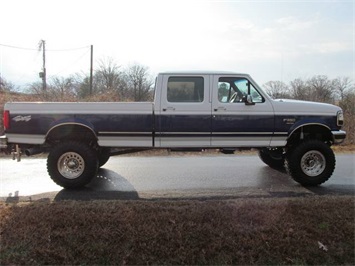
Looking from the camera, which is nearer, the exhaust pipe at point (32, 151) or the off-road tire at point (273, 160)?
the exhaust pipe at point (32, 151)

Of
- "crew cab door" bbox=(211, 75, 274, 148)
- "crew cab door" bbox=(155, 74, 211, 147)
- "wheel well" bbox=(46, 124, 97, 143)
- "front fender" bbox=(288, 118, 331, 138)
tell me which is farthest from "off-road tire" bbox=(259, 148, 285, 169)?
"wheel well" bbox=(46, 124, 97, 143)

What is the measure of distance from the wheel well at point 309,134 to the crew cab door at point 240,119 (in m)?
0.56

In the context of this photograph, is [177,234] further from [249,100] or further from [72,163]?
[249,100]

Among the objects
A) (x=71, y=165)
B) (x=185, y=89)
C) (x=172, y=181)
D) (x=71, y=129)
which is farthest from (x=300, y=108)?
(x=71, y=165)

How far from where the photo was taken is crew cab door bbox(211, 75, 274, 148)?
7199mm

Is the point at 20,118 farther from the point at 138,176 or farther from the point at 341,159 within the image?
the point at 341,159

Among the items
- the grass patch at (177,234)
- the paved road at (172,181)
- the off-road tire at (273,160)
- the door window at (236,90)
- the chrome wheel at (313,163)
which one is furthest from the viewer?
the off-road tire at (273,160)

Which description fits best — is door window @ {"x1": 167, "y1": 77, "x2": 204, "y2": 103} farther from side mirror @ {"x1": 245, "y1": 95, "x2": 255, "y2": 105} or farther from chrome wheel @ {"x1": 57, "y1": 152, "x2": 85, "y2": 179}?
chrome wheel @ {"x1": 57, "y1": 152, "x2": 85, "y2": 179}

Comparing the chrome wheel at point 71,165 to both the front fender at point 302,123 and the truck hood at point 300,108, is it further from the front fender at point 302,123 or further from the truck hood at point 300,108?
the front fender at point 302,123

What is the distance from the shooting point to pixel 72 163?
274 inches

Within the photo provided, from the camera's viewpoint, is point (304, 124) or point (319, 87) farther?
point (319, 87)

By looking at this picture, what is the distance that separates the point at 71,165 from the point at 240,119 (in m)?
3.44

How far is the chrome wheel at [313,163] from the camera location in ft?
23.8

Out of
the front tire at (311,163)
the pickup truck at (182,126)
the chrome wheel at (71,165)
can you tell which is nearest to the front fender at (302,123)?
the pickup truck at (182,126)
